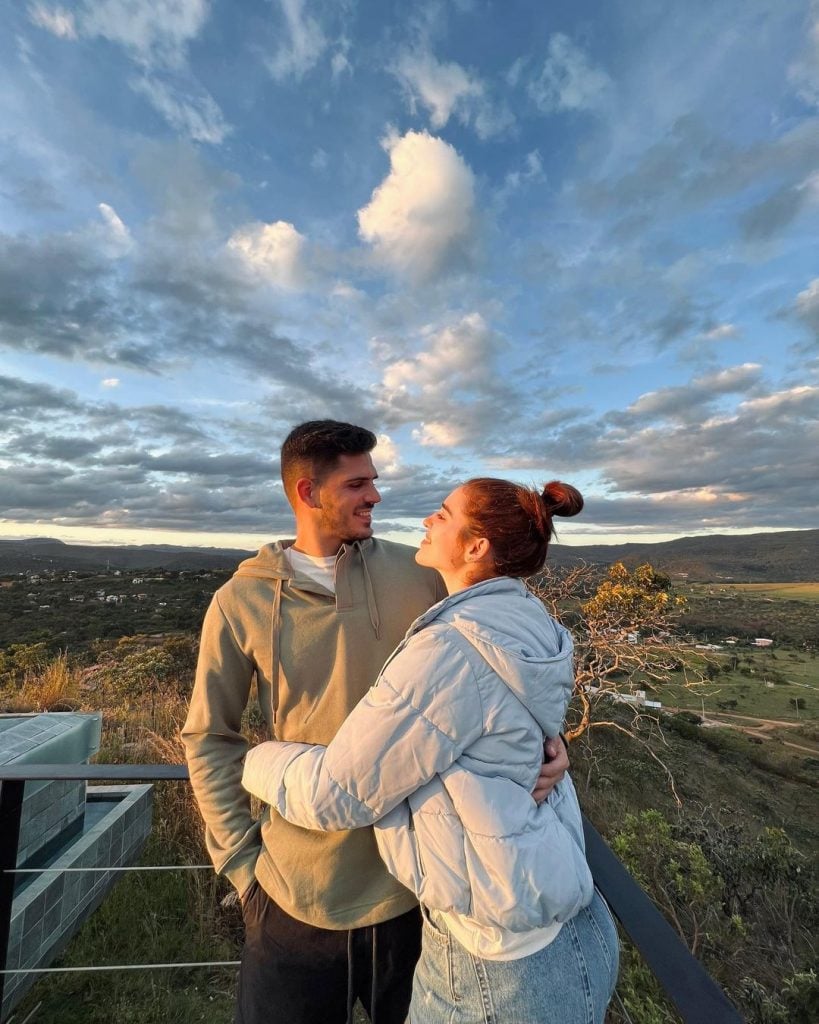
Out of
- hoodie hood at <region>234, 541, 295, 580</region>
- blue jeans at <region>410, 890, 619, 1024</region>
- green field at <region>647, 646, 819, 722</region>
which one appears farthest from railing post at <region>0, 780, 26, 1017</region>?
green field at <region>647, 646, 819, 722</region>

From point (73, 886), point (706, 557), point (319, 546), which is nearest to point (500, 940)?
point (319, 546)

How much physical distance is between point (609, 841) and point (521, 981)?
553cm

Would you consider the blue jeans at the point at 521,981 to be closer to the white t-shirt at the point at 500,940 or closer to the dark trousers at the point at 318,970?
the white t-shirt at the point at 500,940

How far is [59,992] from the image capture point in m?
2.31

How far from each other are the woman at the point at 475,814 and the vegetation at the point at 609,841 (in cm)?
150

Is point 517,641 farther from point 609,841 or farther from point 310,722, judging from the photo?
point 609,841

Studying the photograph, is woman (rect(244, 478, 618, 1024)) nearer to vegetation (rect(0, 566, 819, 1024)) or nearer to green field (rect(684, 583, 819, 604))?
vegetation (rect(0, 566, 819, 1024))

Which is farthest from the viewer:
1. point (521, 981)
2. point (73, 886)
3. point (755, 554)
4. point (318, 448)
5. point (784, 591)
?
point (755, 554)

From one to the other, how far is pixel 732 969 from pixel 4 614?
67.2 ft

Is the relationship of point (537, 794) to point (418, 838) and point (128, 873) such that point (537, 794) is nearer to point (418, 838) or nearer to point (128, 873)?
point (418, 838)

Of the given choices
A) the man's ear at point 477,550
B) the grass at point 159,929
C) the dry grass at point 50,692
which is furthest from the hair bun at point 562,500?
the dry grass at point 50,692

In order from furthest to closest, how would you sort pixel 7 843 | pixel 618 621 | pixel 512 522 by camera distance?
pixel 618 621 < pixel 7 843 < pixel 512 522

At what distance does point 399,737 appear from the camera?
86cm

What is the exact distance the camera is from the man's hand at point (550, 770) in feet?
3.14
